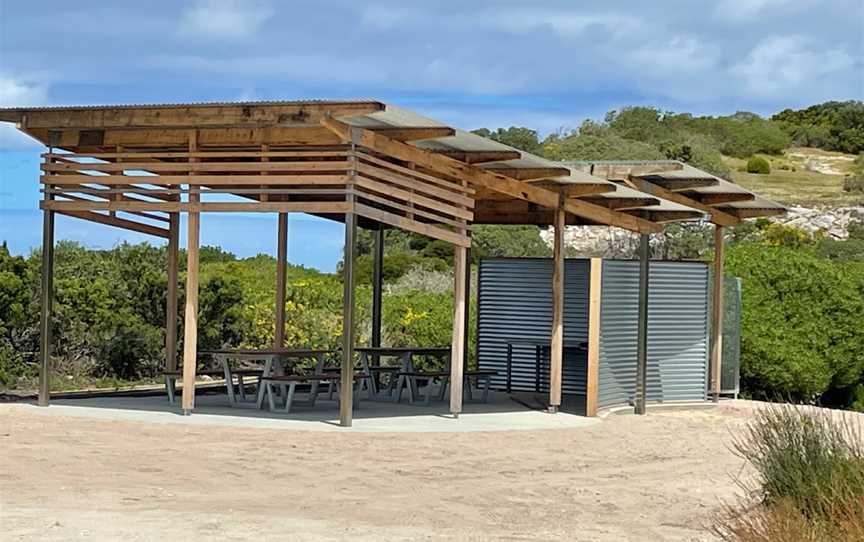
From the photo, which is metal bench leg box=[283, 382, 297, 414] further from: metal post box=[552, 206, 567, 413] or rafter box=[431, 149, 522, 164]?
metal post box=[552, 206, 567, 413]

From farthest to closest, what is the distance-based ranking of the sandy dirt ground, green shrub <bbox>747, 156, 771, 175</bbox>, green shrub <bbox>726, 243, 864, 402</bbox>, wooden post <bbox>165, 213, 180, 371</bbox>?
green shrub <bbox>747, 156, 771, 175</bbox>
green shrub <bbox>726, 243, 864, 402</bbox>
wooden post <bbox>165, 213, 180, 371</bbox>
the sandy dirt ground

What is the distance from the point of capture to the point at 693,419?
1741 centimetres

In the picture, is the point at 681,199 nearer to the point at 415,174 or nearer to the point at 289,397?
the point at 415,174

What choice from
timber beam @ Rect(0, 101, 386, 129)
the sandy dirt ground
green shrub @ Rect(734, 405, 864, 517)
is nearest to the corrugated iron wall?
the sandy dirt ground

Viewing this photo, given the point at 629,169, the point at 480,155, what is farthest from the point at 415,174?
the point at 629,169

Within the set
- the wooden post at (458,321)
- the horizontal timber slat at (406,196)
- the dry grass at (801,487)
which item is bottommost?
the dry grass at (801,487)

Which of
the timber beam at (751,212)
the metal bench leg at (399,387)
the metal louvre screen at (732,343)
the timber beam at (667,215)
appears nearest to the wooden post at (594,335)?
the timber beam at (667,215)

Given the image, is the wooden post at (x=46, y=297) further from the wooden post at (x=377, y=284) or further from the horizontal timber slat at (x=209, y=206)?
the wooden post at (x=377, y=284)

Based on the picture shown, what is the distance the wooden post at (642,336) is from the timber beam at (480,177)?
513 millimetres

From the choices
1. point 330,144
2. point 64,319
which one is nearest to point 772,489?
point 330,144

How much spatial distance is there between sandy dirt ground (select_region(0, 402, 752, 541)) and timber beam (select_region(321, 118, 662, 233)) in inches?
116

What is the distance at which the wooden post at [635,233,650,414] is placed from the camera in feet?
57.6

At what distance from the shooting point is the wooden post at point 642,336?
691 inches

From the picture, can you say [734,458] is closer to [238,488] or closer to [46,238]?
[238,488]
